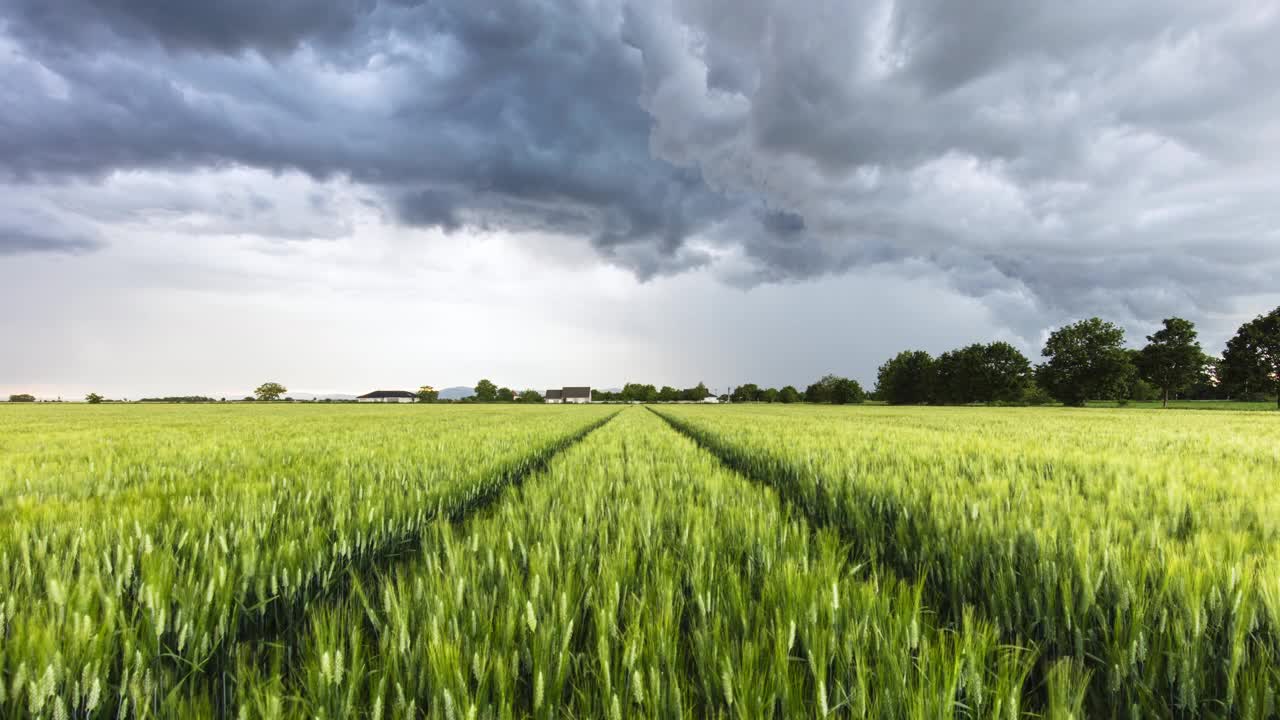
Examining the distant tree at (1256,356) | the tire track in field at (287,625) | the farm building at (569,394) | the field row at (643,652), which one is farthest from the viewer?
the farm building at (569,394)

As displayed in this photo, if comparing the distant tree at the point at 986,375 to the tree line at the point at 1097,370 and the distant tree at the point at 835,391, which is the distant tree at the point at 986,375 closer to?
the tree line at the point at 1097,370

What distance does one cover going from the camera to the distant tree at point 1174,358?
59.8 meters

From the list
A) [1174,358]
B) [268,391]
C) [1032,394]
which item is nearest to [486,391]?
[268,391]

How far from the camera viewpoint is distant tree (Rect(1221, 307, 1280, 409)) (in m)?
51.9

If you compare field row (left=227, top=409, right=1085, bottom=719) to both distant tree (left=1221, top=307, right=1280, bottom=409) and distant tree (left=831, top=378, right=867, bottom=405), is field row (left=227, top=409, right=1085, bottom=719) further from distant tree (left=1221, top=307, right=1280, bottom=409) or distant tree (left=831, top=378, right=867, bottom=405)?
distant tree (left=831, top=378, right=867, bottom=405)

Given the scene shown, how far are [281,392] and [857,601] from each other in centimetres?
16674

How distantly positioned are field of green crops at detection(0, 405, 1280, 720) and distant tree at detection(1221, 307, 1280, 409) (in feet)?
265

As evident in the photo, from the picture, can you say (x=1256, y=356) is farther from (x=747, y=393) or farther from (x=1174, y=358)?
(x=747, y=393)

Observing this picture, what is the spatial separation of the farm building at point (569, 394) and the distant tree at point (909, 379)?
3123 inches

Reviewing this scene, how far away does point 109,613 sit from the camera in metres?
1.38

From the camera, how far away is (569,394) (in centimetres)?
14388

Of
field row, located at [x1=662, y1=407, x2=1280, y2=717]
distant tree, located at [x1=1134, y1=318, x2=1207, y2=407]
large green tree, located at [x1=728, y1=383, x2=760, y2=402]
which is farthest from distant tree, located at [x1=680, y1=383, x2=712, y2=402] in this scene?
field row, located at [x1=662, y1=407, x2=1280, y2=717]

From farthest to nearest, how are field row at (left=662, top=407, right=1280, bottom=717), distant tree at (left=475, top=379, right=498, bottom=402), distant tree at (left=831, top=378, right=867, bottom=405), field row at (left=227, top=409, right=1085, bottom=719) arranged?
1. distant tree at (left=475, top=379, right=498, bottom=402)
2. distant tree at (left=831, top=378, right=867, bottom=405)
3. field row at (left=662, top=407, right=1280, bottom=717)
4. field row at (left=227, top=409, right=1085, bottom=719)

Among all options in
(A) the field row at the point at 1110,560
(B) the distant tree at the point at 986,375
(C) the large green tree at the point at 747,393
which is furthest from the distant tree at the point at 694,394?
(A) the field row at the point at 1110,560
